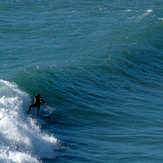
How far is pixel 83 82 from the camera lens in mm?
44625

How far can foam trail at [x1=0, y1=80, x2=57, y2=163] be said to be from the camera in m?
28.8

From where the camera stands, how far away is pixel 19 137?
3117 cm

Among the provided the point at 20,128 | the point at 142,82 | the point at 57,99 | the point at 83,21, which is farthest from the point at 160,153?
the point at 83,21

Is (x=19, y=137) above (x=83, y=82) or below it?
above

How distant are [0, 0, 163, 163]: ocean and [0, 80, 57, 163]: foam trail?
0.20ft

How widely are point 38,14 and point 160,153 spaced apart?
136 feet

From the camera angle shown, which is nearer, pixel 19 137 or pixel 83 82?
pixel 19 137

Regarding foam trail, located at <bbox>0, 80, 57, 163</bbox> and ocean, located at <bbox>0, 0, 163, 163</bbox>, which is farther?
ocean, located at <bbox>0, 0, 163, 163</bbox>

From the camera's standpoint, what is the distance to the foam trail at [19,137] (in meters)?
28.8

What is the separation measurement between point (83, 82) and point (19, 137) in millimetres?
14290

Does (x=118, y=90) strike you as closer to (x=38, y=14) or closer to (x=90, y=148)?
(x=90, y=148)

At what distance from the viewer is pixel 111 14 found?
224ft

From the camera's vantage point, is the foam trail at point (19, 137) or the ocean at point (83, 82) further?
the ocean at point (83, 82)

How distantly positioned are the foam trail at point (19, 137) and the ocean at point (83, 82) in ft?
0.20
